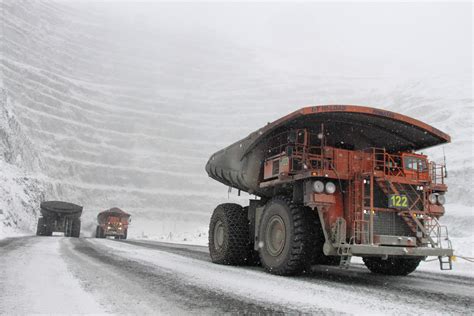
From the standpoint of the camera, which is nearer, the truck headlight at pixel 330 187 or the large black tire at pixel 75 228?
the truck headlight at pixel 330 187

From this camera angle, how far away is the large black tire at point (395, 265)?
678 centimetres

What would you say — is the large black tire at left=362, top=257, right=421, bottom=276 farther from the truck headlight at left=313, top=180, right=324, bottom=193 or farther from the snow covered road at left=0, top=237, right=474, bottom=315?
the truck headlight at left=313, top=180, right=324, bottom=193

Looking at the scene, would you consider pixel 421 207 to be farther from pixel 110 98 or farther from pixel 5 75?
pixel 110 98

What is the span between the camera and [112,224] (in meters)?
28.8

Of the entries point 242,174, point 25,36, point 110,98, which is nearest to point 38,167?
point 110,98

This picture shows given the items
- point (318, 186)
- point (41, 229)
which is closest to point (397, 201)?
point (318, 186)

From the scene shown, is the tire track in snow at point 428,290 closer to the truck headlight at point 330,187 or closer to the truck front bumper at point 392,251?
the truck front bumper at point 392,251

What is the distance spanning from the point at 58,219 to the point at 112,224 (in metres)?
4.12

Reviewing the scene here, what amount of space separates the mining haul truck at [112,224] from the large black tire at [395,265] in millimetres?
24597

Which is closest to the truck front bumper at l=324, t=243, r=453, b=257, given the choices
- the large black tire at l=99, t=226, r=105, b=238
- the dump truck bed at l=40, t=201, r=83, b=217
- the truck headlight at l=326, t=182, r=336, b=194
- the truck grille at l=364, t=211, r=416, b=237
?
the truck grille at l=364, t=211, r=416, b=237

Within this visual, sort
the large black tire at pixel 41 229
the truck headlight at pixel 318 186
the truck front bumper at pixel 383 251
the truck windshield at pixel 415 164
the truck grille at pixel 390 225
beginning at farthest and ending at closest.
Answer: the large black tire at pixel 41 229 < the truck windshield at pixel 415 164 < the truck grille at pixel 390 225 < the truck headlight at pixel 318 186 < the truck front bumper at pixel 383 251

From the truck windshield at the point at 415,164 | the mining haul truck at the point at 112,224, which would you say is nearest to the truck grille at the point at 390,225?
the truck windshield at the point at 415,164

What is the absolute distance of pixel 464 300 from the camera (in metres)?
4.43

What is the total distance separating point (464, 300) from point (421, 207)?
1974 millimetres
